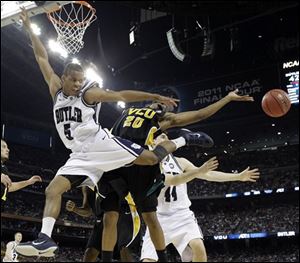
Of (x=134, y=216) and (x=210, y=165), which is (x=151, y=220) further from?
(x=210, y=165)

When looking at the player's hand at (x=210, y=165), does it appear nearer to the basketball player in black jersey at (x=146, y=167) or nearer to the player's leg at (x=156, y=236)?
the basketball player in black jersey at (x=146, y=167)

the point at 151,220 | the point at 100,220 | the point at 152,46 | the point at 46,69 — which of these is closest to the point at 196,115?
the point at 151,220

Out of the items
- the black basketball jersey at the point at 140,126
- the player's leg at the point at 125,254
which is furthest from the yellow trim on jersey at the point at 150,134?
the player's leg at the point at 125,254

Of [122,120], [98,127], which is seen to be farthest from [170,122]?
[98,127]

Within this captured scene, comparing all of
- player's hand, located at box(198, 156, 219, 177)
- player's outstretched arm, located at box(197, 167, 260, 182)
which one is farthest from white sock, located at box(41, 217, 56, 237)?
player's outstretched arm, located at box(197, 167, 260, 182)

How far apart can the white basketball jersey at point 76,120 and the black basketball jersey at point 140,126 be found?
712 millimetres

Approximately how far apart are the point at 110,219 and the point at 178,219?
1302mm

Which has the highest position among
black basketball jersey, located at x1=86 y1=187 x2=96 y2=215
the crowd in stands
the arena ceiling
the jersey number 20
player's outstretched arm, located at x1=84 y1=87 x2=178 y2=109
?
the arena ceiling

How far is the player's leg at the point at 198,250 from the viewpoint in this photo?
522cm

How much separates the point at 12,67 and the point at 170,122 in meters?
17.7

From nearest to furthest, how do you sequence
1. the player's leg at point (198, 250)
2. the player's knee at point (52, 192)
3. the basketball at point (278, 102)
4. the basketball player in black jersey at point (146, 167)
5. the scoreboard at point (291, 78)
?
the player's knee at point (52, 192), the basketball player in black jersey at point (146, 167), the player's leg at point (198, 250), the basketball at point (278, 102), the scoreboard at point (291, 78)

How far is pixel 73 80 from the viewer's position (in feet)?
14.4

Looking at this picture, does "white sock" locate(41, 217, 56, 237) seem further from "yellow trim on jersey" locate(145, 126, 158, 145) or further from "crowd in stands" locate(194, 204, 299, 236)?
"crowd in stands" locate(194, 204, 299, 236)

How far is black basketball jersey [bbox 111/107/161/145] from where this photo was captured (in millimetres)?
5023
